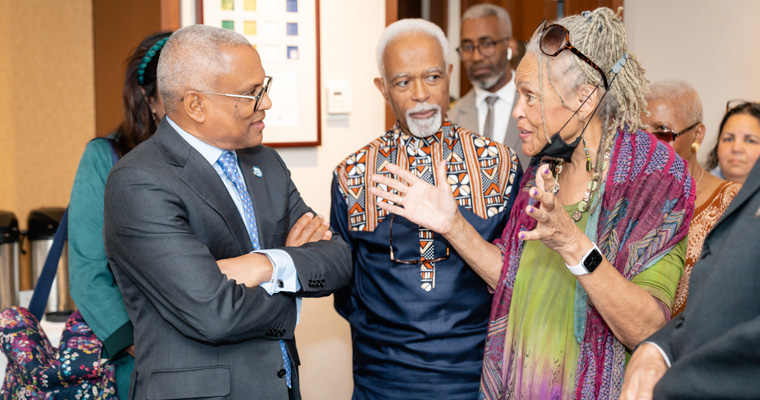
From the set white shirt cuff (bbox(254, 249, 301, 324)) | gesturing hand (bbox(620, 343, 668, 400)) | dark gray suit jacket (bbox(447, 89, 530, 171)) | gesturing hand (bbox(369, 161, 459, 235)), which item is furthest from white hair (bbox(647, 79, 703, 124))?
white shirt cuff (bbox(254, 249, 301, 324))

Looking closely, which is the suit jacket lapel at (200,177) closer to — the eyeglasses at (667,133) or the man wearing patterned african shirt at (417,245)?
the man wearing patterned african shirt at (417,245)

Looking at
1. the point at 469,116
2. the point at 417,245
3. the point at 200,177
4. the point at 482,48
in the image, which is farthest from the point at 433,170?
the point at 482,48

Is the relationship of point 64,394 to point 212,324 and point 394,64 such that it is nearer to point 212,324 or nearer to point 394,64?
point 212,324

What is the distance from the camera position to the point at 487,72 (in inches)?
152

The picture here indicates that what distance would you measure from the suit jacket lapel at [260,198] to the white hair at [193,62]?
278mm

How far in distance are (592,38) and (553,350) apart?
0.86 m

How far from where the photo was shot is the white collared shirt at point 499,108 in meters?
3.68

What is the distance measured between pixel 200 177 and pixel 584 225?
3.49 feet

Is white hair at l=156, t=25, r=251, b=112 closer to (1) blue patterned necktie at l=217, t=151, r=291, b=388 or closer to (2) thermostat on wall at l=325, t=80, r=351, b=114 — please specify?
(1) blue patterned necktie at l=217, t=151, r=291, b=388

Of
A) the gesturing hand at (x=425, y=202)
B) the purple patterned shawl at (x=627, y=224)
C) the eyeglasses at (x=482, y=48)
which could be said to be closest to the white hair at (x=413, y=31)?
the gesturing hand at (x=425, y=202)

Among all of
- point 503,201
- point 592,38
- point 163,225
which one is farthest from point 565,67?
Answer: point 163,225

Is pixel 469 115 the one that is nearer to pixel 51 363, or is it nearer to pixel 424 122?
pixel 424 122

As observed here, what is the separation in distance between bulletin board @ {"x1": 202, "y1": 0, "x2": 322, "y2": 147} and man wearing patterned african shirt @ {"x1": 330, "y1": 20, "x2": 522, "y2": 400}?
0.92 m

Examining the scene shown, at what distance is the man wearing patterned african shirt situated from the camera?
2135 millimetres
